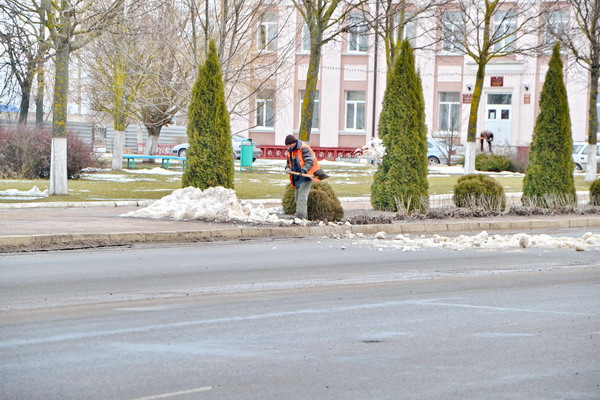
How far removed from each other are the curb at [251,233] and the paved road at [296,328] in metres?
1.17

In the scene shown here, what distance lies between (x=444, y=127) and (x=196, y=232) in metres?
38.0

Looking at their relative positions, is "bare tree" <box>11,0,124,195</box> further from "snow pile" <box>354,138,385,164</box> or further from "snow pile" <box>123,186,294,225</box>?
"snow pile" <box>354,138,385,164</box>

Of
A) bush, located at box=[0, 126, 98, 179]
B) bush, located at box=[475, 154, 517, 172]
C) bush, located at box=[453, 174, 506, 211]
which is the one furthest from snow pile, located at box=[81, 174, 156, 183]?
bush, located at box=[475, 154, 517, 172]

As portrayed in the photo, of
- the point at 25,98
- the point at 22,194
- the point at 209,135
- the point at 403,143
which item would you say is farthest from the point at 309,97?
the point at 25,98

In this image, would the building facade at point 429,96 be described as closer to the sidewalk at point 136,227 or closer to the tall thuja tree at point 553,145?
the tall thuja tree at point 553,145

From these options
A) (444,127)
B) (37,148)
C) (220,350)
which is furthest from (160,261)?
(444,127)

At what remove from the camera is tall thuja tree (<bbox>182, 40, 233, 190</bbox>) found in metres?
19.8

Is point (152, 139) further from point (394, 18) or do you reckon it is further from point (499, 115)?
point (499, 115)

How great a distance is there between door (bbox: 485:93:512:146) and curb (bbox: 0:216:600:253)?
30.7 meters

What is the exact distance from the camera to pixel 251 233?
16.7 m

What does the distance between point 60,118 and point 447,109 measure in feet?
110

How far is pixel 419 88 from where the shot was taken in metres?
21.5

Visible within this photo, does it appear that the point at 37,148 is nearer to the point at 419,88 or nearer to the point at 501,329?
the point at 419,88

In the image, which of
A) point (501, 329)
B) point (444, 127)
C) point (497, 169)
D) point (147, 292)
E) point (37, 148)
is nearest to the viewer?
point (501, 329)
